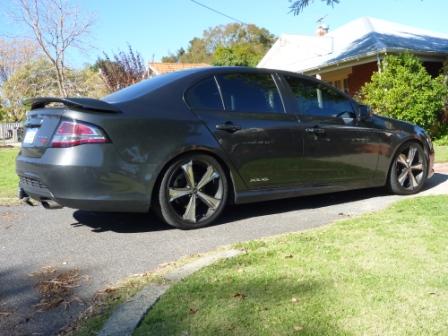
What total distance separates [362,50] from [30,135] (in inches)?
574

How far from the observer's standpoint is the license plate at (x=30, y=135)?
460cm

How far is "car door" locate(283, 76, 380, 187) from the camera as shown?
5367 mm

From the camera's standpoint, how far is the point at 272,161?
5.07 meters

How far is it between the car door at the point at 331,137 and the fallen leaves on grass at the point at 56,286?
268 cm

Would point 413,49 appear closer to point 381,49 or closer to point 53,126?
point 381,49

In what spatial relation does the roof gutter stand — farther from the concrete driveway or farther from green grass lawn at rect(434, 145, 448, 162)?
the concrete driveway

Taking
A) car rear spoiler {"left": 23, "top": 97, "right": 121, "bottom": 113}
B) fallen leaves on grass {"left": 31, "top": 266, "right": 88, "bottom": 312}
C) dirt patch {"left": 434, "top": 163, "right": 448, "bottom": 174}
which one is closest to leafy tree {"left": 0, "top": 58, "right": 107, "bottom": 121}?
dirt patch {"left": 434, "top": 163, "right": 448, "bottom": 174}

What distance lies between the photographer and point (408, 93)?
45.2 ft

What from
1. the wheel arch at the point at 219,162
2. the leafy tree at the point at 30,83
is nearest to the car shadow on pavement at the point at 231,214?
the wheel arch at the point at 219,162

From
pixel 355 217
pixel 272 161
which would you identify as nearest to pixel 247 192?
pixel 272 161

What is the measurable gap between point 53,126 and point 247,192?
190 cm

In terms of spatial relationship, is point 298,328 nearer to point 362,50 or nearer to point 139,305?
point 139,305

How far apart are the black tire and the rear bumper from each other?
10.5ft

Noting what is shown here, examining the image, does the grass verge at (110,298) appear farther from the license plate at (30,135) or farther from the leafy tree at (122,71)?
the leafy tree at (122,71)
